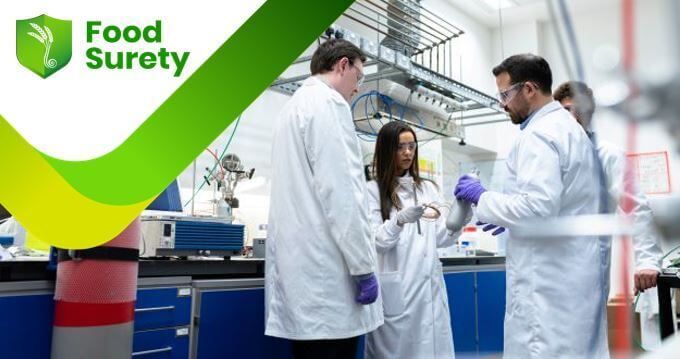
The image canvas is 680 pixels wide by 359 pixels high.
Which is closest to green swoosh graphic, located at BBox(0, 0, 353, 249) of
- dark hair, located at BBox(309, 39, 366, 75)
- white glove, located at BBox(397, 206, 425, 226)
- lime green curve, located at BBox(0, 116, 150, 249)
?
lime green curve, located at BBox(0, 116, 150, 249)

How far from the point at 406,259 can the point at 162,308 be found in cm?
85

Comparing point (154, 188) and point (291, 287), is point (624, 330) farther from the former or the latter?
point (154, 188)

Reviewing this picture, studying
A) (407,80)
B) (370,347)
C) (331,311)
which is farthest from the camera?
(407,80)

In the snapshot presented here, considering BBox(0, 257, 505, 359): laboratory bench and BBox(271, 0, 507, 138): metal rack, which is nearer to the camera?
BBox(0, 257, 505, 359): laboratory bench

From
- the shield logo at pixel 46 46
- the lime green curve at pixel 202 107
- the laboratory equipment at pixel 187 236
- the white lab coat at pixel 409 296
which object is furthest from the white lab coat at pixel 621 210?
the shield logo at pixel 46 46

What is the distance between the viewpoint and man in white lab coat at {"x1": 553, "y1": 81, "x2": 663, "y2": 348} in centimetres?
47

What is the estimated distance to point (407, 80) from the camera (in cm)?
310

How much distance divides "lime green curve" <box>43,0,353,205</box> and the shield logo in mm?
445

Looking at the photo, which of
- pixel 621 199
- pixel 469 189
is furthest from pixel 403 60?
pixel 621 199

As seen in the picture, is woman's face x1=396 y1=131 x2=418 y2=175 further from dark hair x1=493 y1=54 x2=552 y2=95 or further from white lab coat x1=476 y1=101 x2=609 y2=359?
white lab coat x1=476 y1=101 x2=609 y2=359

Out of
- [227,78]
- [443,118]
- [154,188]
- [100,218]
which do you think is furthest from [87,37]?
[443,118]

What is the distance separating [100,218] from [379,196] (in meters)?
0.98

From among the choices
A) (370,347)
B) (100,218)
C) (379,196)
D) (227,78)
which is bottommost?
(370,347)

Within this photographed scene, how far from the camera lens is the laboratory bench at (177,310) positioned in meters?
1.18
